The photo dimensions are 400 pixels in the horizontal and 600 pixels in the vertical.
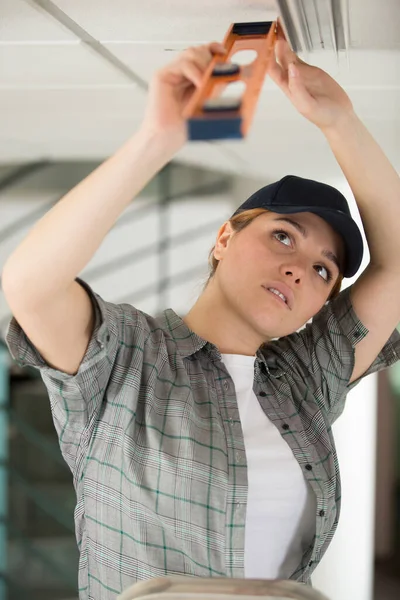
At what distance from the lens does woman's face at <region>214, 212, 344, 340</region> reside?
100 centimetres

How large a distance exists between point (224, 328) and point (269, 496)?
0.70 ft

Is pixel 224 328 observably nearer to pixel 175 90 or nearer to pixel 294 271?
pixel 294 271

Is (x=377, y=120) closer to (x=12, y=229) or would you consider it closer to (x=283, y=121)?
(x=283, y=121)

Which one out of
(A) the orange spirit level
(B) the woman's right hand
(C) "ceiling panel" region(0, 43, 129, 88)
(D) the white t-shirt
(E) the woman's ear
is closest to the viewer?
(A) the orange spirit level

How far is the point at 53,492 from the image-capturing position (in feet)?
9.21

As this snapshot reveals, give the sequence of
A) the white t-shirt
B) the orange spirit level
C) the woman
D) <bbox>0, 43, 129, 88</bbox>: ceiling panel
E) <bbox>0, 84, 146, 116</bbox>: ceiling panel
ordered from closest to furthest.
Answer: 1. the orange spirit level
2. the woman
3. the white t-shirt
4. <bbox>0, 43, 129, 88</bbox>: ceiling panel
5. <bbox>0, 84, 146, 116</bbox>: ceiling panel

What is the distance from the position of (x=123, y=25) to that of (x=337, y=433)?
1204 mm

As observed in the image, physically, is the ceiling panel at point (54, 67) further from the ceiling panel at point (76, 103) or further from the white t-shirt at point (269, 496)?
the white t-shirt at point (269, 496)

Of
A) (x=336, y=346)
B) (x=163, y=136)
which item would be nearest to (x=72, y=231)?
(x=163, y=136)

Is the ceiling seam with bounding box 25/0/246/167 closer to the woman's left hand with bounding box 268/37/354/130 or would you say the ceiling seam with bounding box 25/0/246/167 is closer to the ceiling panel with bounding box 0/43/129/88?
the ceiling panel with bounding box 0/43/129/88

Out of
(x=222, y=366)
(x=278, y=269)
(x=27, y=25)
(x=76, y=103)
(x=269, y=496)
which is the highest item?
(x=76, y=103)

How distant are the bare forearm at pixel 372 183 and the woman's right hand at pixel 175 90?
Answer: 0.32 meters

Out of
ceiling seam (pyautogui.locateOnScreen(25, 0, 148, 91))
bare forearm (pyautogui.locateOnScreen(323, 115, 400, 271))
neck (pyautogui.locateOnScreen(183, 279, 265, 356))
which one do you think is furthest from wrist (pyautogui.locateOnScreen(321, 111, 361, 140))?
ceiling seam (pyautogui.locateOnScreen(25, 0, 148, 91))

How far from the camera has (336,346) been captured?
1139mm
